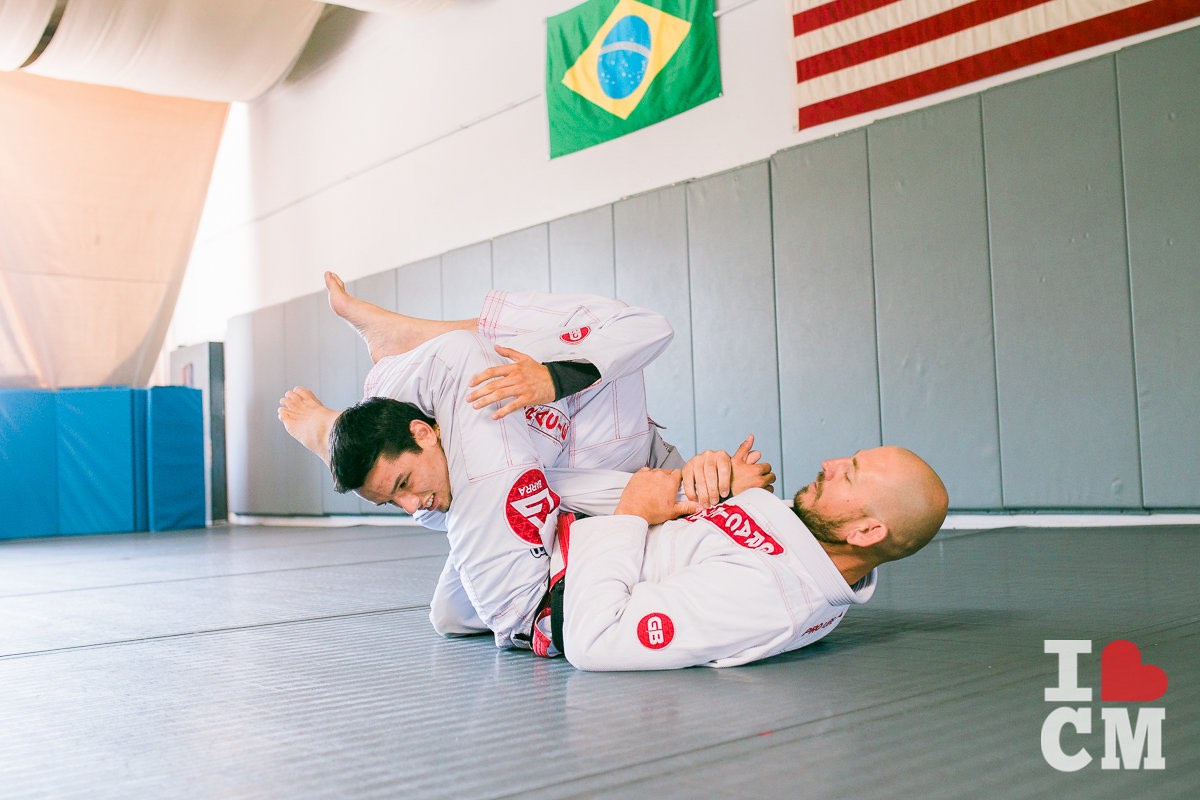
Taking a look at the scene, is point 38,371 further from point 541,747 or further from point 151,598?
point 541,747

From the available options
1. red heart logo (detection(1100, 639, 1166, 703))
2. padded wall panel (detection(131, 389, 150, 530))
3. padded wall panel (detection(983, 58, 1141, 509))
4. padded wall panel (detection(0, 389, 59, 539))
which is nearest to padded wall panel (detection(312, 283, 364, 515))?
padded wall panel (detection(131, 389, 150, 530))

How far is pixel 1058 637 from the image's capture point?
1821mm

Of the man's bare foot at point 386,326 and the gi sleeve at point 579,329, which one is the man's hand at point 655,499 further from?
the man's bare foot at point 386,326

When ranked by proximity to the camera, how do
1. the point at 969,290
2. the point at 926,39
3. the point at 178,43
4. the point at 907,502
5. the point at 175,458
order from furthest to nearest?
the point at 175,458, the point at 178,43, the point at 926,39, the point at 969,290, the point at 907,502

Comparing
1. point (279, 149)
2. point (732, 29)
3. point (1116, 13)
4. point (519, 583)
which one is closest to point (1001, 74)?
point (1116, 13)

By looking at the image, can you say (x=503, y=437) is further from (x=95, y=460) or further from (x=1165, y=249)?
(x=95, y=460)

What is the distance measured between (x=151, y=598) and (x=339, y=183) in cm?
540

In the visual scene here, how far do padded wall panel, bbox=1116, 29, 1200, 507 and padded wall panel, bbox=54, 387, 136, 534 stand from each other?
7.32 meters

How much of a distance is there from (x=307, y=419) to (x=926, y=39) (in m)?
3.37

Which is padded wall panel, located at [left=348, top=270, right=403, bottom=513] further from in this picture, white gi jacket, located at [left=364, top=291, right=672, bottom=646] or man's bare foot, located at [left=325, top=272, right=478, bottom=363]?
white gi jacket, located at [left=364, top=291, right=672, bottom=646]

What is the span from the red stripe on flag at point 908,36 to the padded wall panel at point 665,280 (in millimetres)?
967

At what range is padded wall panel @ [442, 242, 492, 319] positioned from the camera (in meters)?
6.69

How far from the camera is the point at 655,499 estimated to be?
1919 mm

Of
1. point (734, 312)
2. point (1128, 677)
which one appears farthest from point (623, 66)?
point (1128, 677)
